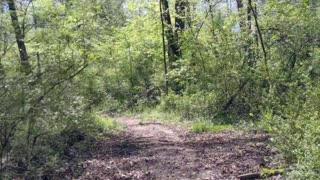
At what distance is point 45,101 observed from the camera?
21.7 feet

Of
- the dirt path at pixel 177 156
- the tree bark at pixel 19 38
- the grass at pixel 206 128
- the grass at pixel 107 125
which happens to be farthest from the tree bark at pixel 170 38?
the tree bark at pixel 19 38

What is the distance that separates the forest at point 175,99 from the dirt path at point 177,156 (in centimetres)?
2

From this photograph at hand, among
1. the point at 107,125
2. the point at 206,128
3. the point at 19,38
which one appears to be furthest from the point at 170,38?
the point at 19,38

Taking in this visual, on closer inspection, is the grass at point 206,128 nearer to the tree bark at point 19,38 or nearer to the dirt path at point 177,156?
the dirt path at point 177,156

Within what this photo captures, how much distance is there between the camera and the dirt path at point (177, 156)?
6.55 metres

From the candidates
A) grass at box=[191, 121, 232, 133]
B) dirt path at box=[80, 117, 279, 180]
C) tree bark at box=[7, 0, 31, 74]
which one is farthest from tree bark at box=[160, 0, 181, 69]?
tree bark at box=[7, 0, 31, 74]

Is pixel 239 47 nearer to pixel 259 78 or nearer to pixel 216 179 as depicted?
pixel 259 78

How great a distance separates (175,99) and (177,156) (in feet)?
19.0

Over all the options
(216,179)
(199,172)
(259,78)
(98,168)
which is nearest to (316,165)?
(216,179)

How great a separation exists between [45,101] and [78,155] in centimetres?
177

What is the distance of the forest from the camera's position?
20.3 feet

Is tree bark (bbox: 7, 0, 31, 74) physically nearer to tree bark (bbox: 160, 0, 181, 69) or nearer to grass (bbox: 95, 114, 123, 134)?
grass (bbox: 95, 114, 123, 134)

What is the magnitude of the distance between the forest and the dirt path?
0.07ft

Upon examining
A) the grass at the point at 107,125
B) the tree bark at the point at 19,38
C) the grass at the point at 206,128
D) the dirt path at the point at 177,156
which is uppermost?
the tree bark at the point at 19,38
